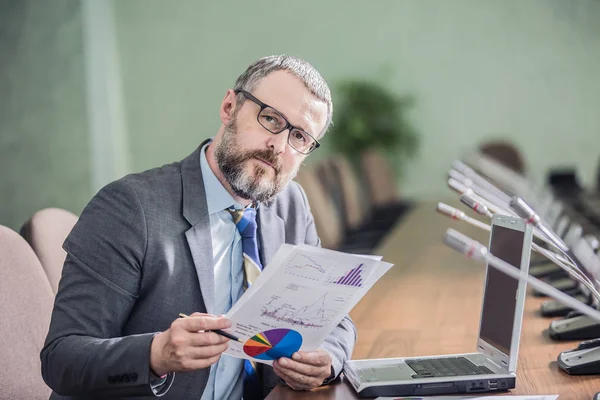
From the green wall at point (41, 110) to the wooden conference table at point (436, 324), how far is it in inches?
161

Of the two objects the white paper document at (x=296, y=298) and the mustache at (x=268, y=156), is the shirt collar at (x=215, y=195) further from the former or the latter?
the white paper document at (x=296, y=298)

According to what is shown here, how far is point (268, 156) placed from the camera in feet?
5.41

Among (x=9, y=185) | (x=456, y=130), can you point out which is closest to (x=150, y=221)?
(x=9, y=185)

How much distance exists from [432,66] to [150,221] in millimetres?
7711

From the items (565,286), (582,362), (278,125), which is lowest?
(565,286)

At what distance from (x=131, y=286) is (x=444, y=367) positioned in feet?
2.09

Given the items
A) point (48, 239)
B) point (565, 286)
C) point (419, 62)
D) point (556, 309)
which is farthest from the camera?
point (419, 62)

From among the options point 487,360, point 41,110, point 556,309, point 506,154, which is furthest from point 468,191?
point 506,154

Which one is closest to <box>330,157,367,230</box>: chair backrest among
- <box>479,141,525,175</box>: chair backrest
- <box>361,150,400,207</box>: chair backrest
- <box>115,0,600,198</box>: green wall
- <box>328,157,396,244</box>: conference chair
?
<box>328,157,396,244</box>: conference chair

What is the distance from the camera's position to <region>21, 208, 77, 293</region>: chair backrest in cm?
201

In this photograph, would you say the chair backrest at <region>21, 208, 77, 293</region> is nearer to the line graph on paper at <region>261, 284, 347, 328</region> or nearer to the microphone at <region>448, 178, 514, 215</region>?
the line graph on paper at <region>261, 284, 347, 328</region>

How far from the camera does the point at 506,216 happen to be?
152 cm

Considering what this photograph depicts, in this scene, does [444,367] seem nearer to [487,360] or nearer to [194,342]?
[487,360]

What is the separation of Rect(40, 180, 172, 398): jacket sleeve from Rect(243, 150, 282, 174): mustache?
10.2 inches
